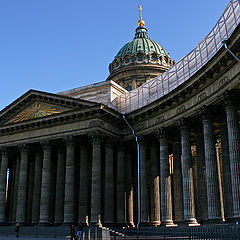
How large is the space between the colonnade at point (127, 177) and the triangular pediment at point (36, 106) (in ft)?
10.6

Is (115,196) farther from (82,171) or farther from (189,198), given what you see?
(189,198)

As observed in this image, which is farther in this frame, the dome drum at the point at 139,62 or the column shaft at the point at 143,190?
the dome drum at the point at 139,62

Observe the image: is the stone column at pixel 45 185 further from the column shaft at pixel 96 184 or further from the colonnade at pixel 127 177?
the column shaft at pixel 96 184

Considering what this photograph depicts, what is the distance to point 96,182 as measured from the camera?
114 ft

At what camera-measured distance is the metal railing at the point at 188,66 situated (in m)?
28.0

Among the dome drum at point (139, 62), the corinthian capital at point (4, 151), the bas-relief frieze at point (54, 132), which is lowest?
the corinthian capital at point (4, 151)

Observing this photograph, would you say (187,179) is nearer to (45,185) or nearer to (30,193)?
(45,185)

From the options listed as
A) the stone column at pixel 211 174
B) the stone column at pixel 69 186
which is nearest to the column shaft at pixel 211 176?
the stone column at pixel 211 174

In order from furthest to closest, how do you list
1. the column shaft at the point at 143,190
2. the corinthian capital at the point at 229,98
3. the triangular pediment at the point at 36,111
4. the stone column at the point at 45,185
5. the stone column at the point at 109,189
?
the triangular pediment at the point at 36,111 < the stone column at the point at 45,185 < the stone column at the point at 109,189 < the column shaft at the point at 143,190 < the corinthian capital at the point at 229,98

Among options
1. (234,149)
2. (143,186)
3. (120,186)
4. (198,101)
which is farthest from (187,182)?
(120,186)

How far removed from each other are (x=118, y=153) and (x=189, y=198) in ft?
36.3

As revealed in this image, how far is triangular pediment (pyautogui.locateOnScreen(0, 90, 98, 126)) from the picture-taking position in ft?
124

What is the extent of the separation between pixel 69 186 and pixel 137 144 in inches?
332

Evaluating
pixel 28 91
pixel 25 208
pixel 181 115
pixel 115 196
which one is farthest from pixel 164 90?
pixel 25 208
